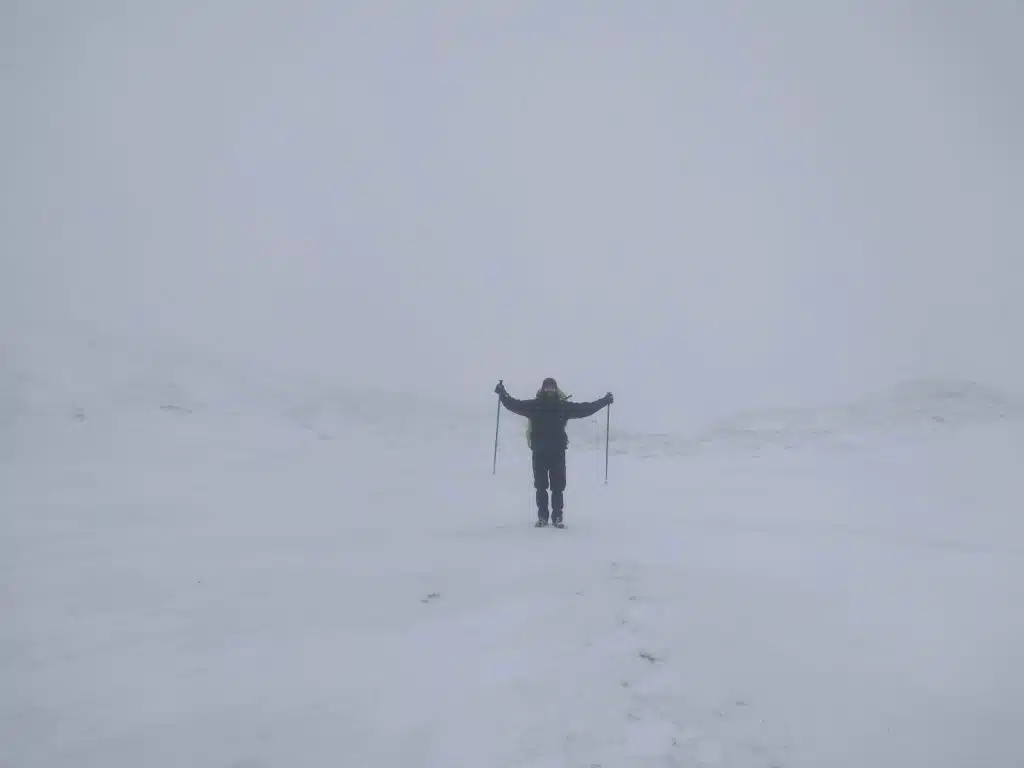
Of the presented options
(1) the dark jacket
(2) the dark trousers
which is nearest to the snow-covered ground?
(2) the dark trousers

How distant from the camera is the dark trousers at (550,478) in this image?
28.8 ft

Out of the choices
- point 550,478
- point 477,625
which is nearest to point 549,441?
point 550,478

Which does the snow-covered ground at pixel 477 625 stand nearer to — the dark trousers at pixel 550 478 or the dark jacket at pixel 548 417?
the dark trousers at pixel 550 478

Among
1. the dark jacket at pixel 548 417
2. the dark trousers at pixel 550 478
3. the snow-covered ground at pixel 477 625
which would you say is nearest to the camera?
the snow-covered ground at pixel 477 625

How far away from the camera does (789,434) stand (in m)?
24.2

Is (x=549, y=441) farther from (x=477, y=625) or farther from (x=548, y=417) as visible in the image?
(x=477, y=625)

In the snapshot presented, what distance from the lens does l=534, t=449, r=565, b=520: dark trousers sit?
8.79m

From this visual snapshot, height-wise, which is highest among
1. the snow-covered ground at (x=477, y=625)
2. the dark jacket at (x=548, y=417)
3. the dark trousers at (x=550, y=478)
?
the dark jacket at (x=548, y=417)

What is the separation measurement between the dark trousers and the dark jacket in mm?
93

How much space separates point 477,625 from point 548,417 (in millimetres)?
4504

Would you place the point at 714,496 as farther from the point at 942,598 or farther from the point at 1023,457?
the point at 1023,457

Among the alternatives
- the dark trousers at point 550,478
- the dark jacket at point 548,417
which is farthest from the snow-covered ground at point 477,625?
the dark jacket at point 548,417

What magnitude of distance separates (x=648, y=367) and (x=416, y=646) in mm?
44132

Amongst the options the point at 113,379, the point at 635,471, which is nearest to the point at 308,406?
the point at 113,379
